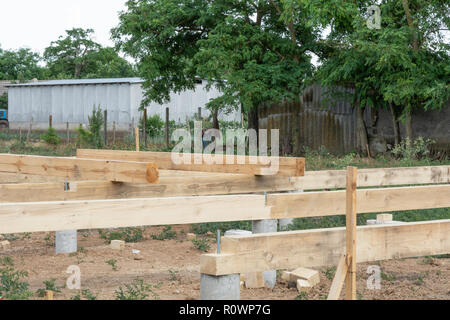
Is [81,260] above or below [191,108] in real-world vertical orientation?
below

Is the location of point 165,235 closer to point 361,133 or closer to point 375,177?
point 375,177

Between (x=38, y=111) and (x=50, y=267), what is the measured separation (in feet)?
109

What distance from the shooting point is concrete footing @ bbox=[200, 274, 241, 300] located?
142 inches

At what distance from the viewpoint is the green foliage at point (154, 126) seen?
27.1 m

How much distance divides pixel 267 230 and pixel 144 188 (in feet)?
5.06

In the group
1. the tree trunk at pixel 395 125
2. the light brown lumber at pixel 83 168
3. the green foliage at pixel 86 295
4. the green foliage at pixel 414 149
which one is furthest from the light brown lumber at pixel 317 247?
the tree trunk at pixel 395 125

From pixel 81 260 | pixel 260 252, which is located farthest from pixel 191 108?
pixel 260 252

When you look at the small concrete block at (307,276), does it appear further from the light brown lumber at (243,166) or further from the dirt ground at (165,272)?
the light brown lumber at (243,166)

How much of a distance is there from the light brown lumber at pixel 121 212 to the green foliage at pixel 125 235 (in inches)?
156

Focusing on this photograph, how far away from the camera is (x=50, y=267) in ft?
22.4

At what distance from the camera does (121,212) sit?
4.45 metres

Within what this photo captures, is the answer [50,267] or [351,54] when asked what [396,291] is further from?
[351,54]

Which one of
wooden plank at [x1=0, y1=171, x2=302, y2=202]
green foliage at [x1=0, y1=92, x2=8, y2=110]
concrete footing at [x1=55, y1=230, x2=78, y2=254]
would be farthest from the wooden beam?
green foliage at [x1=0, y1=92, x2=8, y2=110]
